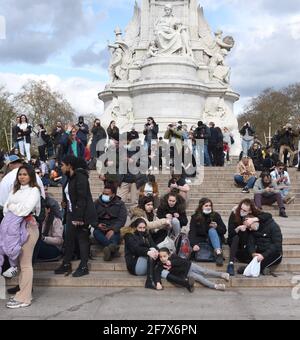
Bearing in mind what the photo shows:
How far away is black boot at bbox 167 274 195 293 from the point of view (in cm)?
727

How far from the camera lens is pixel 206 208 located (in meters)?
8.52

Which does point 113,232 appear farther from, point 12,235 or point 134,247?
point 12,235

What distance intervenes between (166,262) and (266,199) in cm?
671

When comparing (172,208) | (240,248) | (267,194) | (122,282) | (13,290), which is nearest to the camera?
(13,290)

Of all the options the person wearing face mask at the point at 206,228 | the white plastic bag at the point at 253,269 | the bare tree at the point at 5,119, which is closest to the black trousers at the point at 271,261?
the white plastic bag at the point at 253,269

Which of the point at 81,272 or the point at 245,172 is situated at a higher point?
the point at 245,172

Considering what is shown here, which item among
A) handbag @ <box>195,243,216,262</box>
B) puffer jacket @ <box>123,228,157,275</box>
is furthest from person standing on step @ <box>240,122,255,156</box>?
puffer jacket @ <box>123,228,157,275</box>

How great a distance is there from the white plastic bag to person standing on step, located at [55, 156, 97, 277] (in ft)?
7.59

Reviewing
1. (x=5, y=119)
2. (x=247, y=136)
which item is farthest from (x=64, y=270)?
(x=5, y=119)

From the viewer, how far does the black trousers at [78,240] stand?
7920mm

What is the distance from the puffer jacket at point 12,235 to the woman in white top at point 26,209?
0.07 m

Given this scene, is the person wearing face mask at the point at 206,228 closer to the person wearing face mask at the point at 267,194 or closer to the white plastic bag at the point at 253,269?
the white plastic bag at the point at 253,269

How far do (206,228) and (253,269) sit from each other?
41.3 inches

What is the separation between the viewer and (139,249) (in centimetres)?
778
